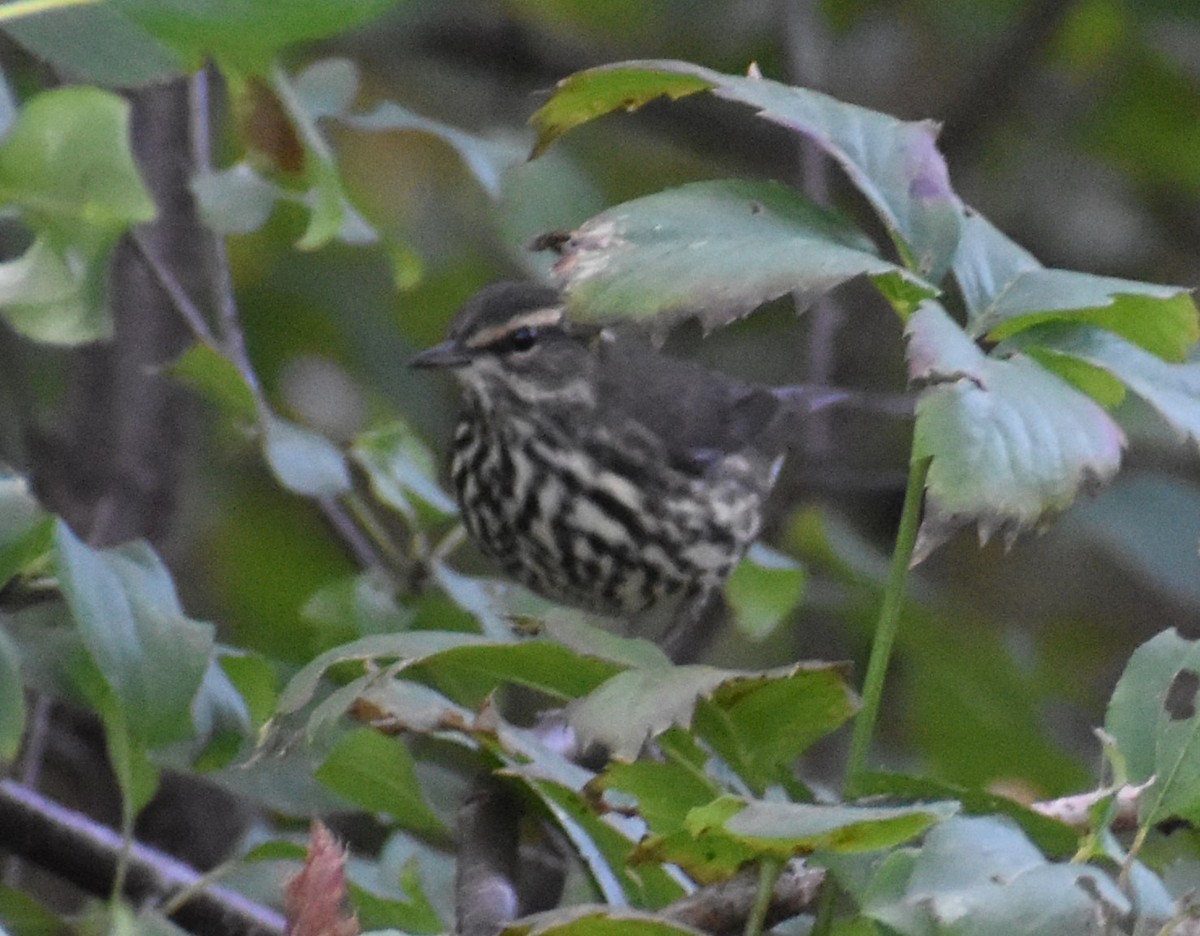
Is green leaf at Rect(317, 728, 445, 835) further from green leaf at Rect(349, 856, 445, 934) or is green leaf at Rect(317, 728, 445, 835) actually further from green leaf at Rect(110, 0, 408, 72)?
green leaf at Rect(110, 0, 408, 72)

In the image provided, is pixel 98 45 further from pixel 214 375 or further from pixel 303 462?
pixel 303 462

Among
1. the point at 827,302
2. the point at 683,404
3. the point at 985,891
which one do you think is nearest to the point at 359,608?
the point at 985,891

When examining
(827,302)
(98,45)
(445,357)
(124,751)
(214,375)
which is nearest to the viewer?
(124,751)

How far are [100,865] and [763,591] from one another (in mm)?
999

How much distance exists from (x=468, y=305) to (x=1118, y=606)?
7.45 feet

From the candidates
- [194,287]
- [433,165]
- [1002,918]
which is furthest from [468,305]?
[1002,918]

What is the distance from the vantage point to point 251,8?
1.56 m

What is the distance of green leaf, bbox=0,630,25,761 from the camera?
53.8 inches

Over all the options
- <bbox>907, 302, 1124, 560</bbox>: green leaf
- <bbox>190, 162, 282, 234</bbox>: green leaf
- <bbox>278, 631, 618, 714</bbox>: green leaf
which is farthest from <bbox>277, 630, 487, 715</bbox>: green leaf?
<bbox>190, 162, 282, 234</bbox>: green leaf

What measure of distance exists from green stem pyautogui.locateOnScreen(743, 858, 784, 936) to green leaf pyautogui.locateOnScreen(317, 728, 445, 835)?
0.51 m

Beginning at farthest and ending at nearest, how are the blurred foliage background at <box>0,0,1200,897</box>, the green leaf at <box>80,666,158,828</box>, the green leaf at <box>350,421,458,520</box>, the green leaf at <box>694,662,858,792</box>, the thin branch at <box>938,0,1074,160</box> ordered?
the thin branch at <box>938,0,1074,160</box> → the blurred foliage background at <box>0,0,1200,897</box> → the green leaf at <box>350,421,458,520</box> → the green leaf at <box>80,666,158,828</box> → the green leaf at <box>694,662,858,792</box>

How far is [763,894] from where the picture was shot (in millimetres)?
1148

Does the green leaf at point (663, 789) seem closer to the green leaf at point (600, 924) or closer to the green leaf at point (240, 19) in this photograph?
the green leaf at point (600, 924)

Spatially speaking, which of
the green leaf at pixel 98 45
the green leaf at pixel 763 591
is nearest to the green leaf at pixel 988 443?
the green leaf at pixel 98 45
